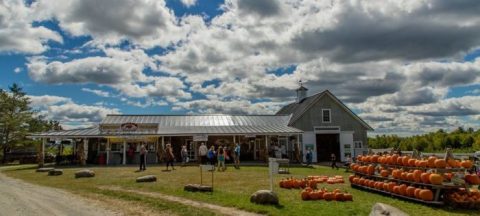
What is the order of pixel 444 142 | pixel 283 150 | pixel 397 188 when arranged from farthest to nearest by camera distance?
pixel 444 142
pixel 283 150
pixel 397 188

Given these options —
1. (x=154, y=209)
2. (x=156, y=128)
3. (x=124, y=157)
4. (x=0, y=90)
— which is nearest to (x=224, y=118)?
(x=156, y=128)

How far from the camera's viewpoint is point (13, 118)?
4250 centimetres

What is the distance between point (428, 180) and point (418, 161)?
92 centimetres

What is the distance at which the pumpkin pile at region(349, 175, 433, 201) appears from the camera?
11.2 metres

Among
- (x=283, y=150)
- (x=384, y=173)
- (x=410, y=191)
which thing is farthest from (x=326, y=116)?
(x=410, y=191)

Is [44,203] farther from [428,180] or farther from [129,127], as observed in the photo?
[129,127]

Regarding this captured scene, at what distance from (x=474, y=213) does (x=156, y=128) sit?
24.6 meters

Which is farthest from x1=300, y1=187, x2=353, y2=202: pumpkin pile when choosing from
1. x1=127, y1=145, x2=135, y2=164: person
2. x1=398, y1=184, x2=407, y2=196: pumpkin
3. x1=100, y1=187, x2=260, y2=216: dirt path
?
x1=127, y1=145, x2=135, y2=164: person

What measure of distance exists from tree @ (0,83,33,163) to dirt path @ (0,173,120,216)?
29683 mm

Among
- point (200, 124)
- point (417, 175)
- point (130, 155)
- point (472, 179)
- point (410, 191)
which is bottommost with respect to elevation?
point (410, 191)

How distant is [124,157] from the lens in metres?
30.2

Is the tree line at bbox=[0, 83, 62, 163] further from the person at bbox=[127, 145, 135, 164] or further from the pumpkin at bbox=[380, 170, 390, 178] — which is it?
the pumpkin at bbox=[380, 170, 390, 178]

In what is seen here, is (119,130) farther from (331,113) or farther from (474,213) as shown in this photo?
(474,213)

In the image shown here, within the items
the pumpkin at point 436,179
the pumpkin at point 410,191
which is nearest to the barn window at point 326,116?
the pumpkin at point 410,191
